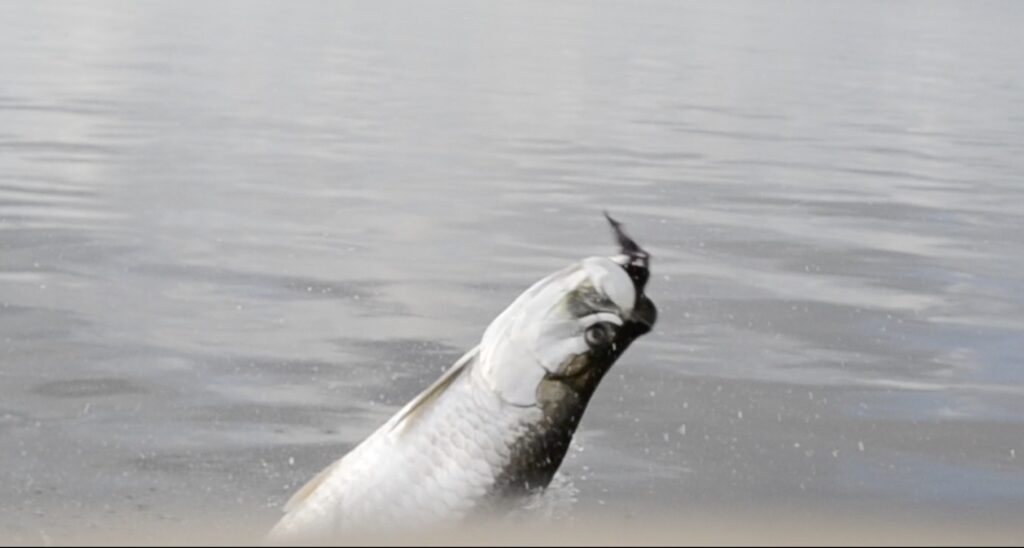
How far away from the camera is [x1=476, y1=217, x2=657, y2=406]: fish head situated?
17.4ft

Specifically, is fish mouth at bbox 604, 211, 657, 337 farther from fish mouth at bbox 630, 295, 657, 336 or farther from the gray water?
the gray water

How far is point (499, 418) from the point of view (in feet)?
17.2

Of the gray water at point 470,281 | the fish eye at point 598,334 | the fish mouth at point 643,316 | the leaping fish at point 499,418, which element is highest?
the gray water at point 470,281

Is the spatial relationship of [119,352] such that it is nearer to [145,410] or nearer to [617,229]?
[145,410]

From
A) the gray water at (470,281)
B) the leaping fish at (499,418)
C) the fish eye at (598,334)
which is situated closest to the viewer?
the leaping fish at (499,418)

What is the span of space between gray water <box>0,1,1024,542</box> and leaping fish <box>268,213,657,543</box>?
1615 millimetres

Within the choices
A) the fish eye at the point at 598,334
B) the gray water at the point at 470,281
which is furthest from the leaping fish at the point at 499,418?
A: the gray water at the point at 470,281

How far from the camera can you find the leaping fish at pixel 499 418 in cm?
519

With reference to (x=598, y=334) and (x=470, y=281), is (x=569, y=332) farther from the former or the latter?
(x=470, y=281)

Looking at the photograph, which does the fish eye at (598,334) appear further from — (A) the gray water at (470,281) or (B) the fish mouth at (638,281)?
(A) the gray water at (470,281)

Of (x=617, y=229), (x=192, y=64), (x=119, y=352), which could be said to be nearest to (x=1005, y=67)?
(x=192, y=64)

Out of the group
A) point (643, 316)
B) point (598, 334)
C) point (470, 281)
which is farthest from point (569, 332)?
point (470, 281)

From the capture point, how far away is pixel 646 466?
310 inches

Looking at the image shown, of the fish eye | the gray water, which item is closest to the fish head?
the fish eye
